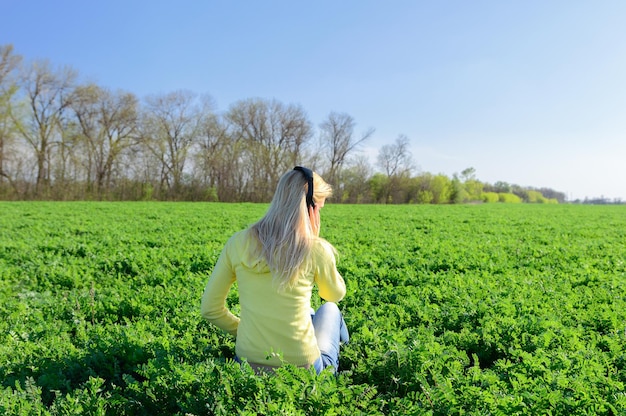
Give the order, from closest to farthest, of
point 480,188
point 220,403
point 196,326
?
1. point 220,403
2. point 196,326
3. point 480,188

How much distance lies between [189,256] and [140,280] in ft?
5.76

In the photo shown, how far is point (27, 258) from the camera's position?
30.4 ft

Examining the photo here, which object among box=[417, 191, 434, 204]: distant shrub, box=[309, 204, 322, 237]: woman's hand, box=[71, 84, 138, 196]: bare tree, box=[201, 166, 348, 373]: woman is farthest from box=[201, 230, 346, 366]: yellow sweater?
box=[417, 191, 434, 204]: distant shrub

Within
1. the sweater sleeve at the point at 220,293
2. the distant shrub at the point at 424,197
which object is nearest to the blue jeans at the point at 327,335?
the sweater sleeve at the point at 220,293

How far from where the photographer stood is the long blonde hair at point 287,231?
2.97m

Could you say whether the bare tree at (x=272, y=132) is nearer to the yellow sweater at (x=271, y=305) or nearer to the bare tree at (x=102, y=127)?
the bare tree at (x=102, y=127)

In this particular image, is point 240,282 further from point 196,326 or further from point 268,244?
point 196,326

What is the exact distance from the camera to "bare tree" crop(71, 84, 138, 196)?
5278 cm

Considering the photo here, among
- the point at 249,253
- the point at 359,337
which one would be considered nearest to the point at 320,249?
the point at 249,253

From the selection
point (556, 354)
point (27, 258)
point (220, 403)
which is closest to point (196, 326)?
point (220, 403)

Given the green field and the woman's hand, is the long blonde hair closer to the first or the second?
the woman's hand

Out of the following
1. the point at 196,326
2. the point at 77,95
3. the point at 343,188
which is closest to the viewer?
the point at 196,326

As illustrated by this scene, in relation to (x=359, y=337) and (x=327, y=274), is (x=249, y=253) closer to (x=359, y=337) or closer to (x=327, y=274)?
(x=327, y=274)

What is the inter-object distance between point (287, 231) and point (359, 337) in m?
1.96
